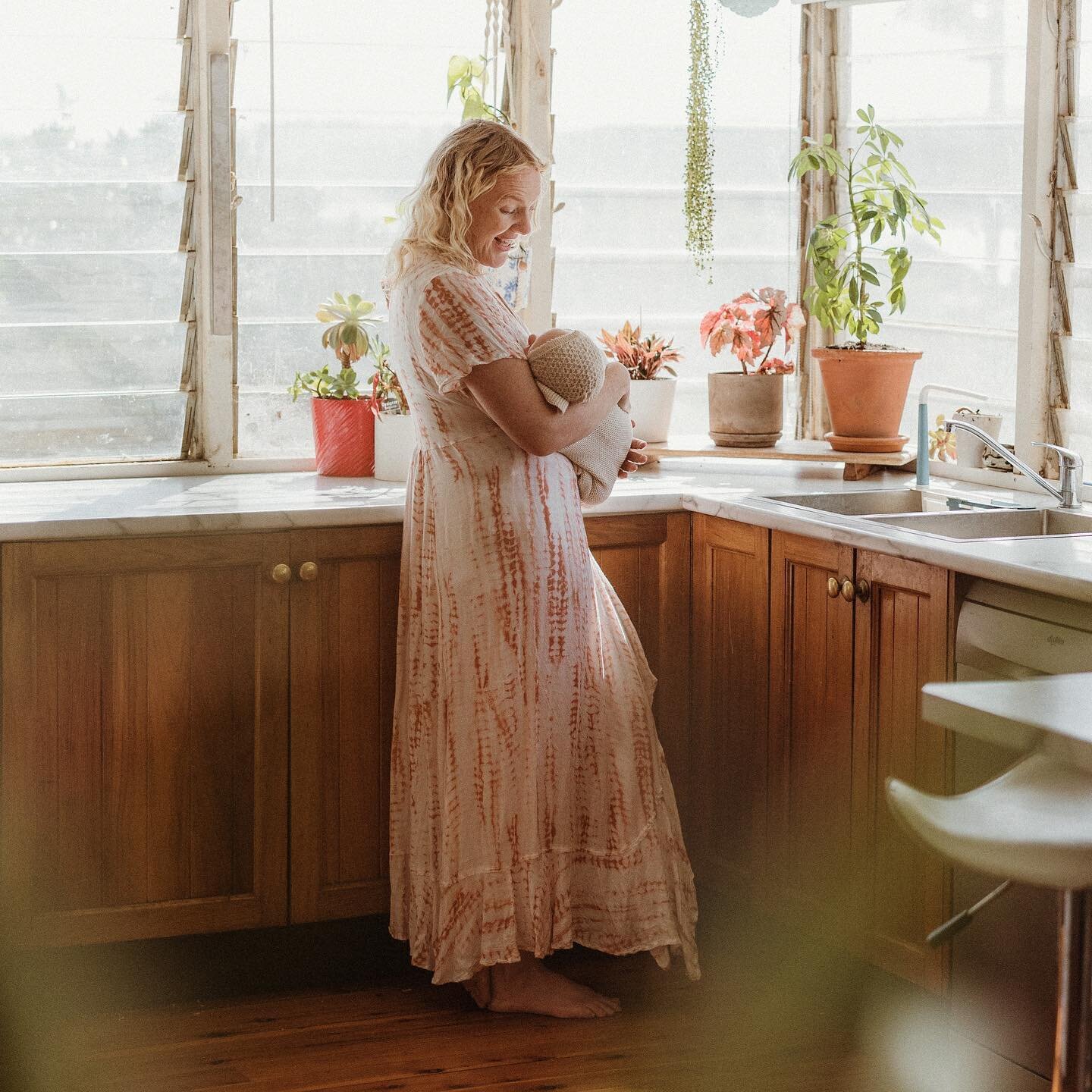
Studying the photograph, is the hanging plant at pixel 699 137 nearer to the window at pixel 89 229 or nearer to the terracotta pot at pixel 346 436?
the terracotta pot at pixel 346 436

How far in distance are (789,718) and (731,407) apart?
91 centimetres

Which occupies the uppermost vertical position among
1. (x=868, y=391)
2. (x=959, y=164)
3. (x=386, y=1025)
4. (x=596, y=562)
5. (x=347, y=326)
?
(x=959, y=164)

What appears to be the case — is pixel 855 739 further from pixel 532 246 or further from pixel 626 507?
pixel 532 246

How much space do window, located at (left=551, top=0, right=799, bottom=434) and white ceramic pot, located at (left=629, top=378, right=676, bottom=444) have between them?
0.18 meters

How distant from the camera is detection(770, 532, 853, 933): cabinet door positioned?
277 cm

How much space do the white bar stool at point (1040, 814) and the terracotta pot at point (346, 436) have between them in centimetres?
200

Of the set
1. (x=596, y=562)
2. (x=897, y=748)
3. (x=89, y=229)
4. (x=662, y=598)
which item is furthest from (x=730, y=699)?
(x=89, y=229)

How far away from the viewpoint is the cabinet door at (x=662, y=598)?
3.10m

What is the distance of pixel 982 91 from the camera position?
328 centimetres

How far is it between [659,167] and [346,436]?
1.00 metres

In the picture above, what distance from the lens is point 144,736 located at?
2814 millimetres

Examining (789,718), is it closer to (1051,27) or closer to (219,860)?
(219,860)

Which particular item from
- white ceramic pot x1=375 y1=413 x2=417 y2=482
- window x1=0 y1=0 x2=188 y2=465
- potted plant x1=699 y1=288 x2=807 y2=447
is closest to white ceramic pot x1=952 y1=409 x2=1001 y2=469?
potted plant x1=699 y1=288 x2=807 y2=447

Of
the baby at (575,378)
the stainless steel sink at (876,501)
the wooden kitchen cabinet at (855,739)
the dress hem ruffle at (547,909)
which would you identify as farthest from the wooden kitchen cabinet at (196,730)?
the stainless steel sink at (876,501)
